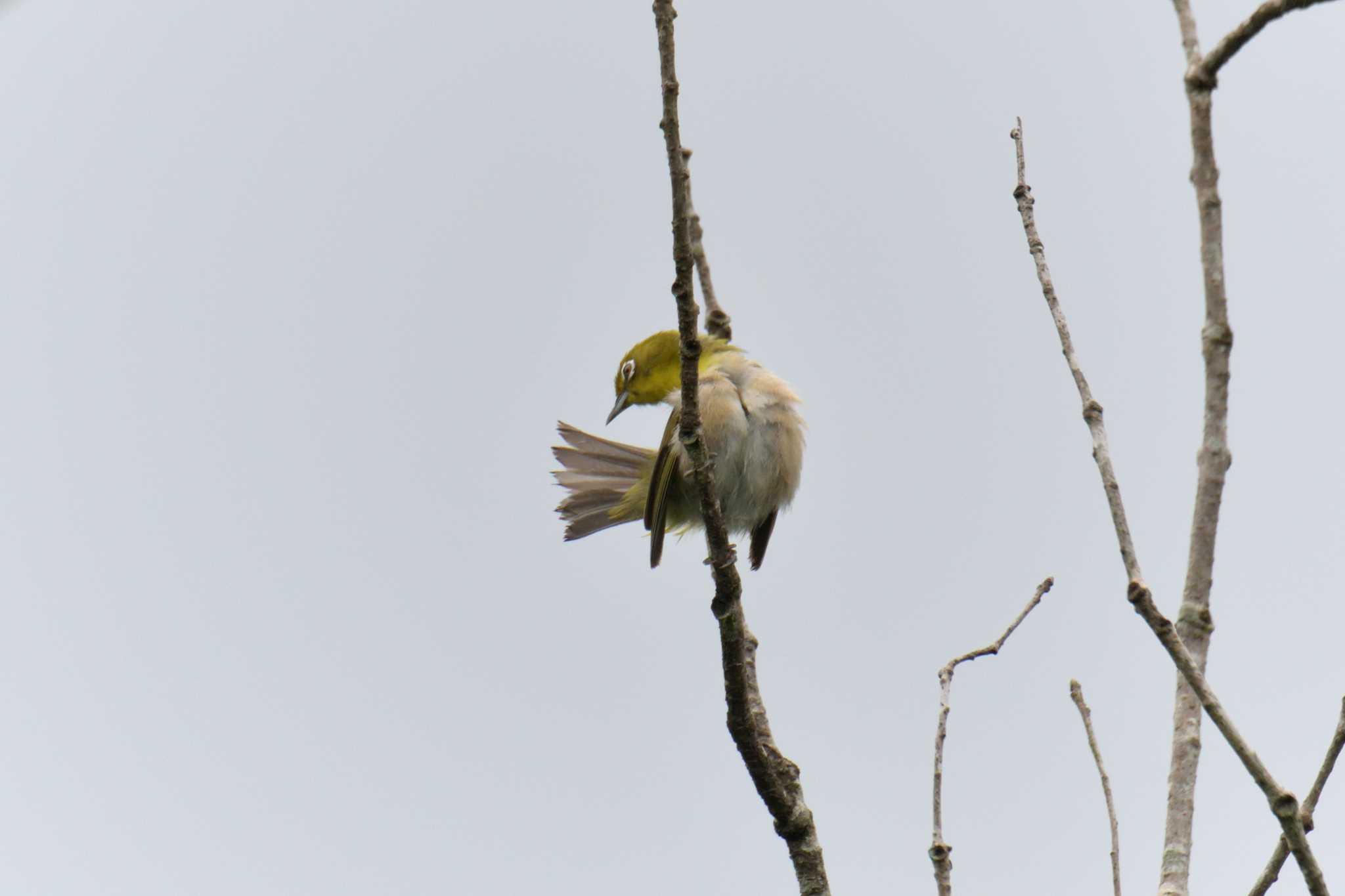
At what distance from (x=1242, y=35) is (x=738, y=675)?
88.6 inches

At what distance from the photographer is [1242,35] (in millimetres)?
2709

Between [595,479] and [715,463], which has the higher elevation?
[595,479]

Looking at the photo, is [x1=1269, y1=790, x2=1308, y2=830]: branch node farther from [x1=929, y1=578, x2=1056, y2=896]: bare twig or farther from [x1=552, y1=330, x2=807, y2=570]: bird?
[x1=552, y1=330, x2=807, y2=570]: bird

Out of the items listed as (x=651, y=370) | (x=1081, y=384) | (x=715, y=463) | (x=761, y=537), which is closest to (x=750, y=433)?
(x=715, y=463)

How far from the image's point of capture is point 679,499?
7285 mm

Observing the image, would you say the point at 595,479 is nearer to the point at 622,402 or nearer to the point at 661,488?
the point at 622,402

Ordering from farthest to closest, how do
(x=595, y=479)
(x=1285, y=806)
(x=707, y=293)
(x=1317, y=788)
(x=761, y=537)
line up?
1. (x=595, y=479)
2. (x=761, y=537)
3. (x=707, y=293)
4. (x=1317, y=788)
5. (x=1285, y=806)

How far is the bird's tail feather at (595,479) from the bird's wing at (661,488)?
45.4 inches

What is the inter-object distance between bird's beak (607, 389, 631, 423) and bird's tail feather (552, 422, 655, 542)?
0.32m

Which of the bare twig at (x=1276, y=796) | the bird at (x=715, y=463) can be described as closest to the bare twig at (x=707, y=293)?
the bird at (x=715, y=463)

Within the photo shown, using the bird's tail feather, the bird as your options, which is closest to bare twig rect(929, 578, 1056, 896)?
the bird

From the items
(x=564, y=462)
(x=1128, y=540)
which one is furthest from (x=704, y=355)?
(x=1128, y=540)

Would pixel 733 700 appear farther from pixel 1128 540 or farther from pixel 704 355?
pixel 704 355

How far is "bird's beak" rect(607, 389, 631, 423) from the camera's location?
27.4 feet
